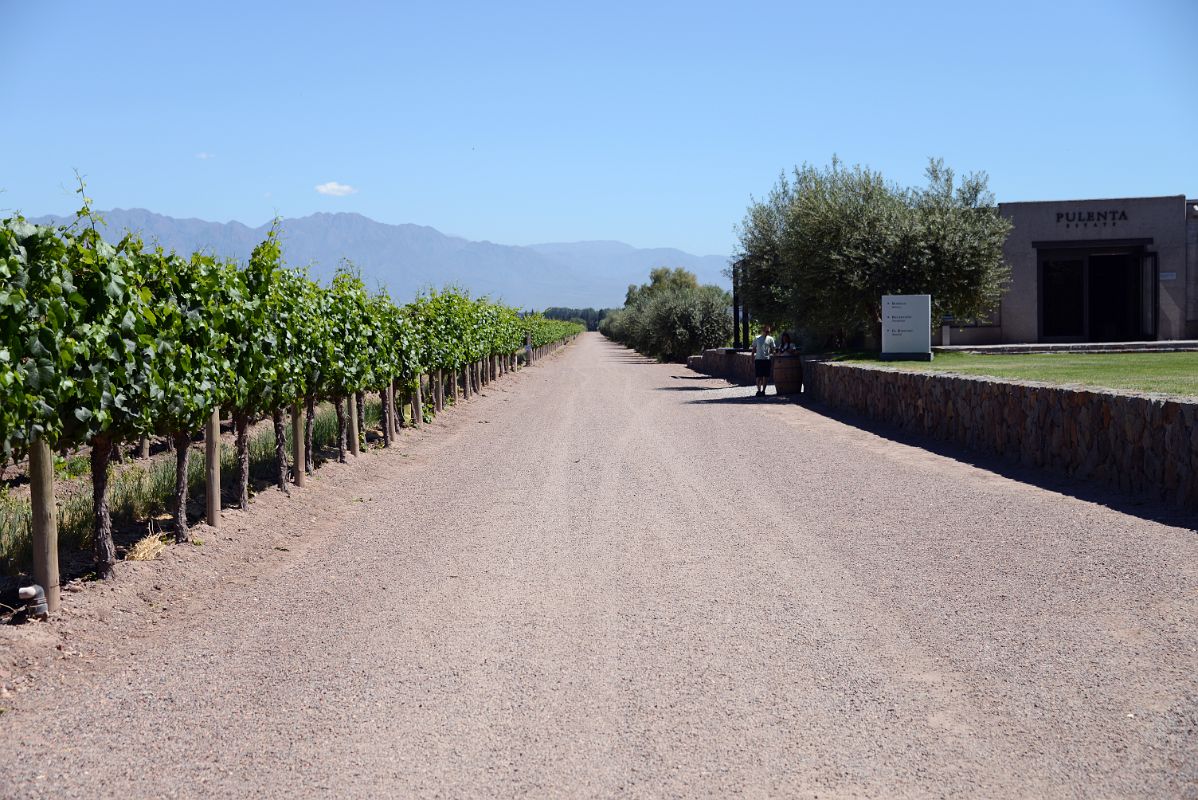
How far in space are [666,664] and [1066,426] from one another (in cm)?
815

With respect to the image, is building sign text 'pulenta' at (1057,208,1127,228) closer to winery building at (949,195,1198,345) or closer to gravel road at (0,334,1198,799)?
winery building at (949,195,1198,345)

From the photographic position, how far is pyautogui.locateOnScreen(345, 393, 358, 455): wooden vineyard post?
49.1ft

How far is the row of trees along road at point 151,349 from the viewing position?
6418 millimetres

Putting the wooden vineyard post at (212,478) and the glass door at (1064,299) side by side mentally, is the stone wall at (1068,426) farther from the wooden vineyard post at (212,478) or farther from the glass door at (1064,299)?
the glass door at (1064,299)

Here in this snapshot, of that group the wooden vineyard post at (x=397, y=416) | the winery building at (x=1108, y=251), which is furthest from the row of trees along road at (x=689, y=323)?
the wooden vineyard post at (x=397, y=416)

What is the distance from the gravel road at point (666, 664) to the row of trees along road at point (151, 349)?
1307 mm

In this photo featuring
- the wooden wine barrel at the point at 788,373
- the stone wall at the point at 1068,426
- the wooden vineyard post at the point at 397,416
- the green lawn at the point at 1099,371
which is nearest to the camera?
the stone wall at the point at 1068,426

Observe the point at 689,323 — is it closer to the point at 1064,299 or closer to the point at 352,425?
the point at 1064,299

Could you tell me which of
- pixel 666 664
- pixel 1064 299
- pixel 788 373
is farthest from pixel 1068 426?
pixel 1064 299

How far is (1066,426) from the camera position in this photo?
1204cm

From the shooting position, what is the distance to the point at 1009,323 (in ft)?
125

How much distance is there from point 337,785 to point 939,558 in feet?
17.0

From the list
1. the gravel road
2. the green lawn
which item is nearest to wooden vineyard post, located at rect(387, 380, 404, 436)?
the gravel road

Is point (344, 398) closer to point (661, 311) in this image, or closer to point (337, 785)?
point (337, 785)
